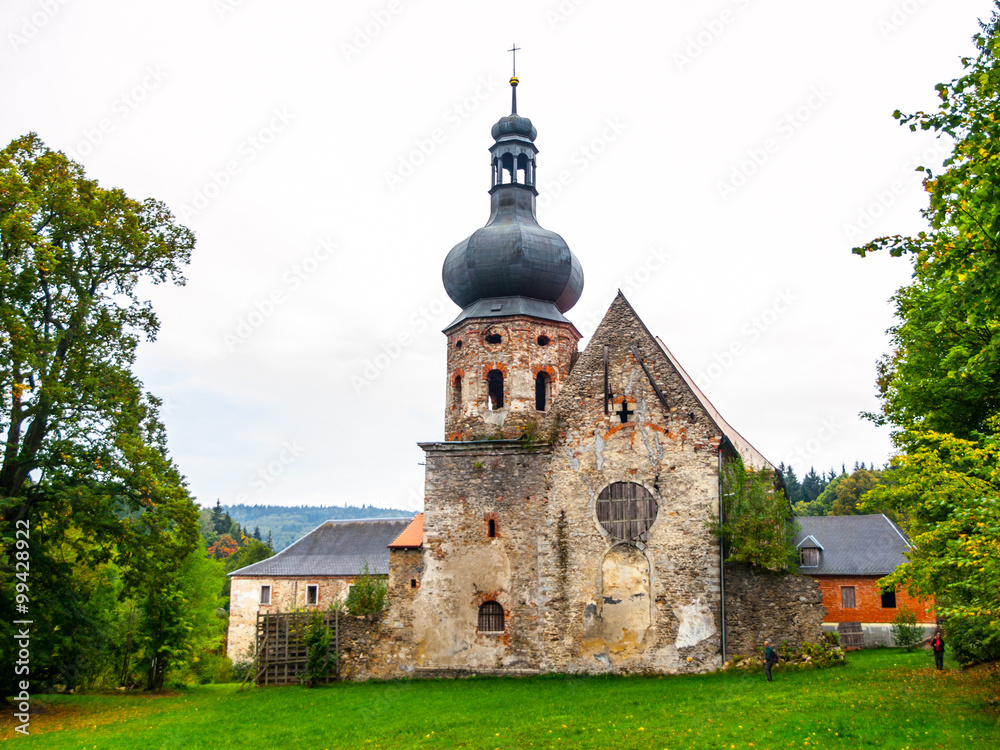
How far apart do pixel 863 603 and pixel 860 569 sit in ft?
4.93

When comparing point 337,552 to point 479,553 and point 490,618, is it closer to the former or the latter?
point 479,553

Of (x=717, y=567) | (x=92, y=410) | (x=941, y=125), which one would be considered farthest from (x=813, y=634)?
(x=92, y=410)

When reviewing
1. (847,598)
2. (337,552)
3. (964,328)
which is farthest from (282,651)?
(337,552)

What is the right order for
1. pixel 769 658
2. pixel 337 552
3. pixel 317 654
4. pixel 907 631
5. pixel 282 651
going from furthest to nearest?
pixel 337 552 → pixel 907 631 → pixel 282 651 → pixel 317 654 → pixel 769 658

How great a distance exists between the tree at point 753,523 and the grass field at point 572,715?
2.96 meters

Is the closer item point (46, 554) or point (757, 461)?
point (46, 554)

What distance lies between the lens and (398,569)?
2470 centimetres

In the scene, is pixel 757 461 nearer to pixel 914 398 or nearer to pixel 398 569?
pixel 914 398

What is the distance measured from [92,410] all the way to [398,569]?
32.9ft

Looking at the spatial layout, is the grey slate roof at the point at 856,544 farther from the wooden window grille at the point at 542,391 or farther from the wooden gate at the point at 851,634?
the wooden window grille at the point at 542,391

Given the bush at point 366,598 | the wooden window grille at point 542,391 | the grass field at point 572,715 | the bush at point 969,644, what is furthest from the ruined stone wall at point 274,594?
the bush at point 969,644

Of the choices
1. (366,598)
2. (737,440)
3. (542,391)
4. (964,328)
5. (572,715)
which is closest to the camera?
(964,328)

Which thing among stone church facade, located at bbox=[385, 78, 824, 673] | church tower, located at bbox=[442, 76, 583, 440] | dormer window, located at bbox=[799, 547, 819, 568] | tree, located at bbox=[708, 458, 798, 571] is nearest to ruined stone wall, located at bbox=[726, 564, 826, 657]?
stone church facade, located at bbox=[385, 78, 824, 673]

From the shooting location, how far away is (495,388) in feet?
83.8
